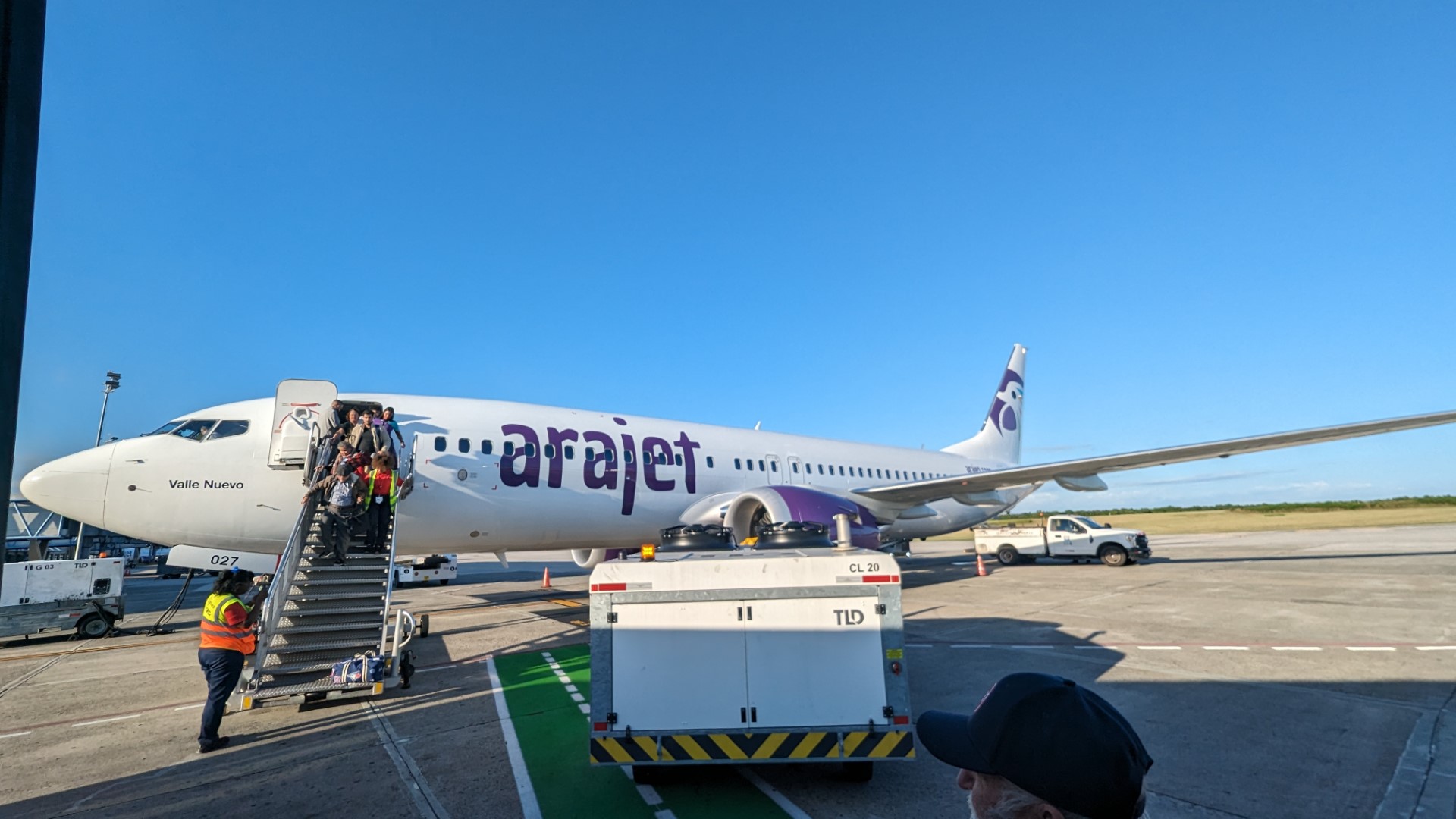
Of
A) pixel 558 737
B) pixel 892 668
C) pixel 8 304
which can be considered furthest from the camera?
pixel 558 737

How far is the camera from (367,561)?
946 cm

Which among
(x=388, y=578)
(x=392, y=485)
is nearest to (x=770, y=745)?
(x=388, y=578)

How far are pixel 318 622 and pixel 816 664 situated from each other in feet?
22.8

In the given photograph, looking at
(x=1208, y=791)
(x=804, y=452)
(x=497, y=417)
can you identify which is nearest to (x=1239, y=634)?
(x=1208, y=791)

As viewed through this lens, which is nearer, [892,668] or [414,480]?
[892,668]

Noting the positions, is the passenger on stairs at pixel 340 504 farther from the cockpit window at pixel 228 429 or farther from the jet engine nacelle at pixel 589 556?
the jet engine nacelle at pixel 589 556

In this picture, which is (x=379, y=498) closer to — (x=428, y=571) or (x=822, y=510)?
(x=822, y=510)

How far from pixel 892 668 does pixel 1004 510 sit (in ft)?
68.2

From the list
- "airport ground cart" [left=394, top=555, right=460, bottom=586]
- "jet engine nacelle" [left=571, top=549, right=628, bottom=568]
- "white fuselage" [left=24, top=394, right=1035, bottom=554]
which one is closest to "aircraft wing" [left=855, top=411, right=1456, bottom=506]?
"white fuselage" [left=24, top=394, right=1035, bottom=554]

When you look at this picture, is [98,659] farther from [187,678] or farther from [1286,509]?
[1286,509]

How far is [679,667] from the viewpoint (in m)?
4.23

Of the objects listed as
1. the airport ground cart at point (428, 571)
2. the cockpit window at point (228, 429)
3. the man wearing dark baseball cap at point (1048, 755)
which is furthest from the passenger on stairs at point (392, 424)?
the airport ground cart at point (428, 571)

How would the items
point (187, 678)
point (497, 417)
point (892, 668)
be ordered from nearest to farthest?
point (892, 668), point (187, 678), point (497, 417)

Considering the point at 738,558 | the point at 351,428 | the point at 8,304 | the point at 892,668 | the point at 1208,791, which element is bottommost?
the point at 1208,791
